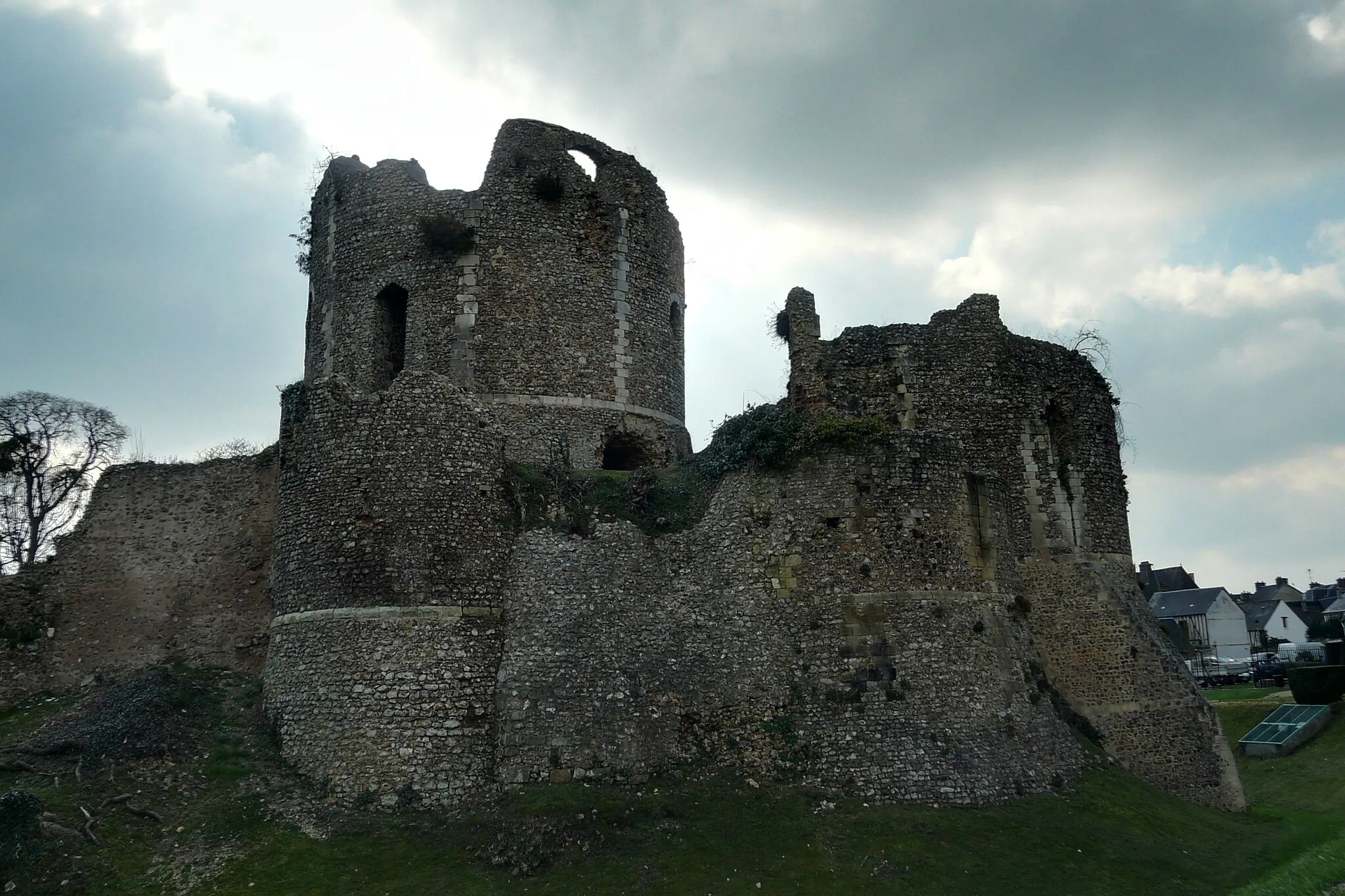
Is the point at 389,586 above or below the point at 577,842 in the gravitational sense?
above

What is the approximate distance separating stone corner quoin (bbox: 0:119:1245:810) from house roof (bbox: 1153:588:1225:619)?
178ft

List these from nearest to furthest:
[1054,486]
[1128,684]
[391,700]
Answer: [391,700]
[1128,684]
[1054,486]

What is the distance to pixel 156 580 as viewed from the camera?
21.0 m

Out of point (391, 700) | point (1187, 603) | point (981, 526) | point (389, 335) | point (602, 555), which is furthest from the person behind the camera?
point (1187, 603)

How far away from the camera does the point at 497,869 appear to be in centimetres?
1365

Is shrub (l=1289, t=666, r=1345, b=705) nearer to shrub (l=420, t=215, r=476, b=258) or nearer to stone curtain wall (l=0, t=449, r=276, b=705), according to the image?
shrub (l=420, t=215, r=476, b=258)

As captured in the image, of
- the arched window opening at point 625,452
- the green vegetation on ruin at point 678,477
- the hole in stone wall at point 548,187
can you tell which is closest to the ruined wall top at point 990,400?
the green vegetation on ruin at point 678,477

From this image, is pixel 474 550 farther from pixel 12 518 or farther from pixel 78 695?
pixel 12 518

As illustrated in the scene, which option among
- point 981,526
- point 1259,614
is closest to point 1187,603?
point 1259,614

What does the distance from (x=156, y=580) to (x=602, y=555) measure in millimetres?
10285

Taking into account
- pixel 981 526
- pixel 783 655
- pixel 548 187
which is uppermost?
pixel 548 187

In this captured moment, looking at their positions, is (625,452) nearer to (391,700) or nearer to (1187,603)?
(391,700)

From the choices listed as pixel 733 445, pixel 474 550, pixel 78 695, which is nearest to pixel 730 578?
pixel 733 445

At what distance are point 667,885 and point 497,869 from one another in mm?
2317
